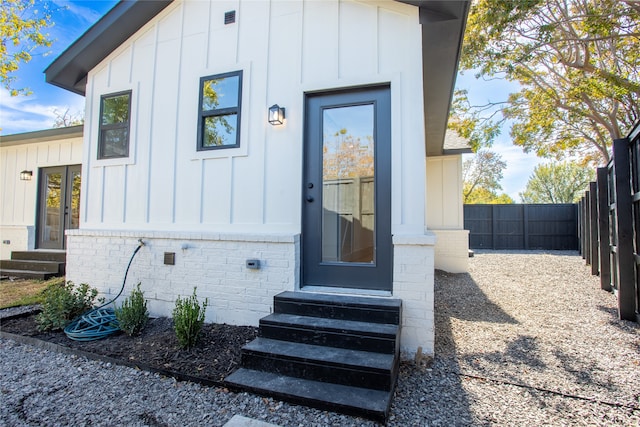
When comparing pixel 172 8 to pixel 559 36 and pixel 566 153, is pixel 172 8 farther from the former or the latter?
pixel 566 153

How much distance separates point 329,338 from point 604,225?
5600mm

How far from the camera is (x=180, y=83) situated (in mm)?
4312

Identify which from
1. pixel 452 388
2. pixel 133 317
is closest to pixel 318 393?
pixel 452 388

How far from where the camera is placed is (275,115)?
3.63 metres

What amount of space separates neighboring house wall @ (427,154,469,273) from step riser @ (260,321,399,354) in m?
5.62

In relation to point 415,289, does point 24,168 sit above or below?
above

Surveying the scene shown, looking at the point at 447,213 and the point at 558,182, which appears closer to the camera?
the point at 447,213

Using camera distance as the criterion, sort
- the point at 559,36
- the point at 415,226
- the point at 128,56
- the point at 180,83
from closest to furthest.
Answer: the point at 415,226, the point at 180,83, the point at 128,56, the point at 559,36

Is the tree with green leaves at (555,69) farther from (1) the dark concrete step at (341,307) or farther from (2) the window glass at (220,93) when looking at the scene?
(1) the dark concrete step at (341,307)

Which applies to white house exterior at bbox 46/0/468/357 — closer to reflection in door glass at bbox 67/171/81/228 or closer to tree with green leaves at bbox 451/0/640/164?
tree with green leaves at bbox 451/0/640/164

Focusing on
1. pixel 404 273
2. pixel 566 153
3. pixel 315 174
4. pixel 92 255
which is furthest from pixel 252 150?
pixel 566 153

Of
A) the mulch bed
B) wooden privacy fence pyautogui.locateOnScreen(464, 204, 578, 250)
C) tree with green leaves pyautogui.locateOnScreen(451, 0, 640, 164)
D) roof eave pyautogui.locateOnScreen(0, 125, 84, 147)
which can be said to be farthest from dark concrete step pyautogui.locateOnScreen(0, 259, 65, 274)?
wooden privacy fence pyautogui.locateOnScreen(464, 204, 578, 250)

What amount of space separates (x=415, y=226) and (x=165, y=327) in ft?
10.2

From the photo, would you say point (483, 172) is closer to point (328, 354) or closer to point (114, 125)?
point (114, 125)
